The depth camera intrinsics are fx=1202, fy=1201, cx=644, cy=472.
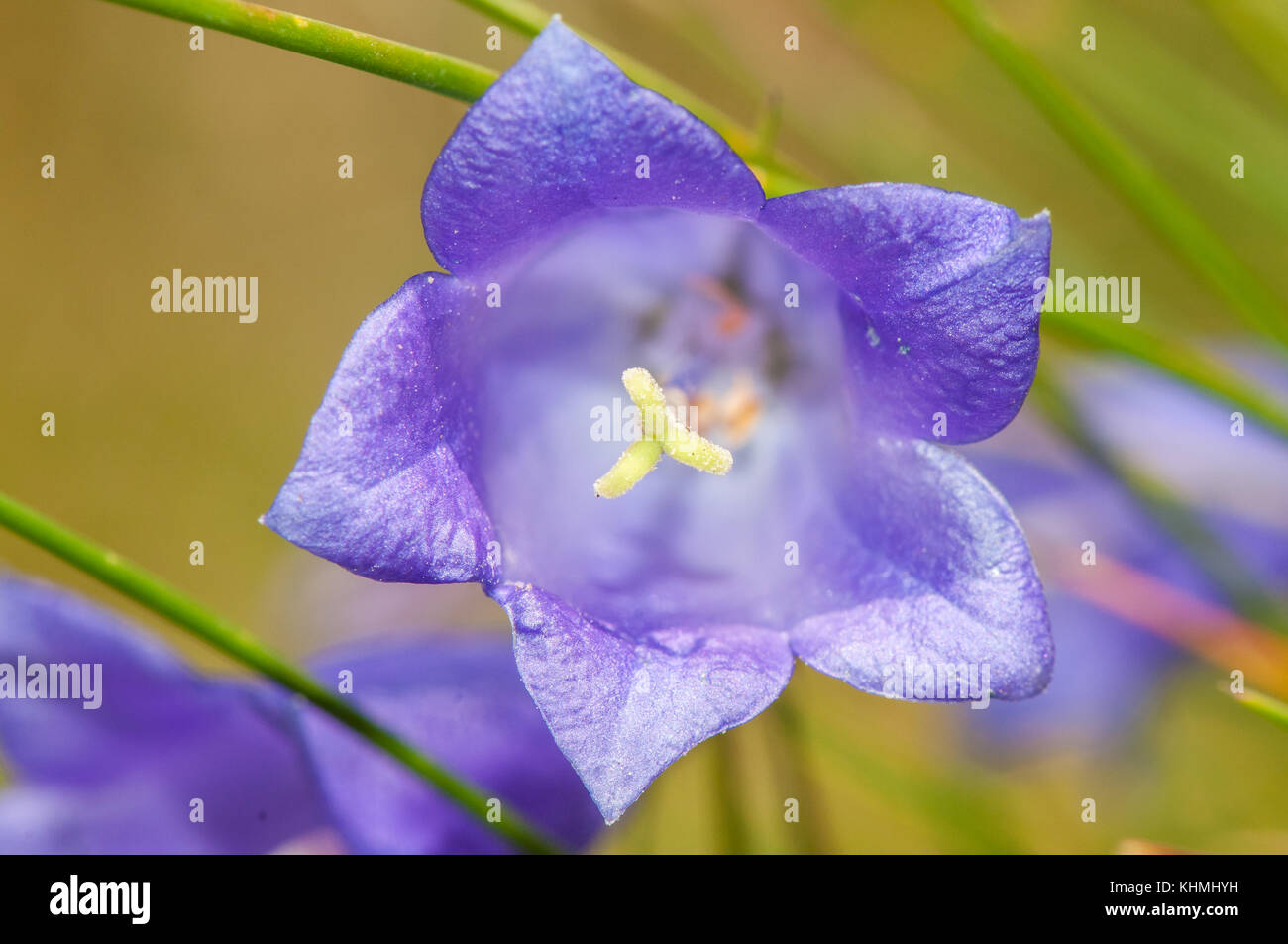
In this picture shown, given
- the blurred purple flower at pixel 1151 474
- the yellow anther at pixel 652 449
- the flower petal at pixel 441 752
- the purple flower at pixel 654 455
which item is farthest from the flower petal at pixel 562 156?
the blurred purple flower at pixel 1151 474

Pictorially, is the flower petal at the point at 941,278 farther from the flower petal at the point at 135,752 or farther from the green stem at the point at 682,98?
the flower petal at the point at 135,752

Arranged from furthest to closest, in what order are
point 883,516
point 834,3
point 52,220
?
point 52,220, point 834,3, point 883,516

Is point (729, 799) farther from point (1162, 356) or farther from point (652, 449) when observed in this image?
point (1162, 356)

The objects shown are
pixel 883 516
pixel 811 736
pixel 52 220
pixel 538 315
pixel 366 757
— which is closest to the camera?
pixel 883 516

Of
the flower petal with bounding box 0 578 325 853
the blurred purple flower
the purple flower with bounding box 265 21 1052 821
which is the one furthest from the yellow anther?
the blurred purple flower

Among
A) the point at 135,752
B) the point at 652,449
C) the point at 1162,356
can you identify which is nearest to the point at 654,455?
the point at 652,449
